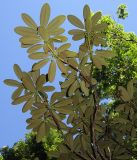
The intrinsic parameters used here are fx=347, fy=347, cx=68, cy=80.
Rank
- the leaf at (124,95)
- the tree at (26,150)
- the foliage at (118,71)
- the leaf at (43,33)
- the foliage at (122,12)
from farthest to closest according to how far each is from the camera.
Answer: the tree at (26,150) → the foliage at (122,12) → the foliage at (118,71) → the leaf at (124,95) → the leaf at (43,33)

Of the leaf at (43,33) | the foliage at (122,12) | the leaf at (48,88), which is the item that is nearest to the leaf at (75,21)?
the leaf at (43,33)

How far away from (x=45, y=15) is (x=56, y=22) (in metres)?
0.11

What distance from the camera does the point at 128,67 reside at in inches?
443

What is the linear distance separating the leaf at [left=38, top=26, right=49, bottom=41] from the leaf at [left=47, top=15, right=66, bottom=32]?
0.07 meters

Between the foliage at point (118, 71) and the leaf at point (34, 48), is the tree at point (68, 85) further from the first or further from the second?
the foliage at point (118, 71)

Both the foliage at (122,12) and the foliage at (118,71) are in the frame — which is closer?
the foliage at (118,71)

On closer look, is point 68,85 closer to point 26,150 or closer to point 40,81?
point 40,81

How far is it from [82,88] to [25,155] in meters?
13.4

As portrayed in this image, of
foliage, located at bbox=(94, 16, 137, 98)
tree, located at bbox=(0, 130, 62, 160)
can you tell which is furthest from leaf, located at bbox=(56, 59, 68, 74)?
tree, located at bbox=(0, 130, 62, 160)

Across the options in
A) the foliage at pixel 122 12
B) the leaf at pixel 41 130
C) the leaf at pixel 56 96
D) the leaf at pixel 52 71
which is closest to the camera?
the leaf at pixel 52 71

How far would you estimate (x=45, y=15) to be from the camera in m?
2.97

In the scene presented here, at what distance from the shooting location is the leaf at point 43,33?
2863mm

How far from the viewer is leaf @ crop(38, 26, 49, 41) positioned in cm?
286

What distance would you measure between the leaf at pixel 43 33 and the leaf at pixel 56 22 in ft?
0.24
